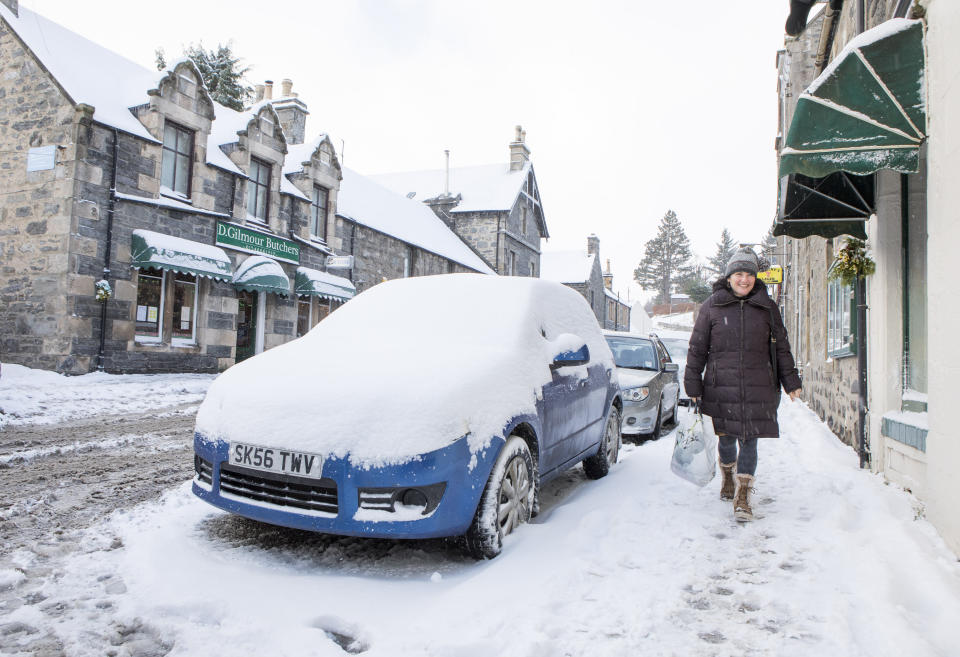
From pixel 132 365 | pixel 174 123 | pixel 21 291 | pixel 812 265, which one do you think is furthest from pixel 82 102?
pixel 812 265

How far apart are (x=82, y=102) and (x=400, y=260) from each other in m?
12.4

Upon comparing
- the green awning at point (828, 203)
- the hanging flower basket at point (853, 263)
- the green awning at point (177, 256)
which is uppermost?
the green awning at point (177, 256)

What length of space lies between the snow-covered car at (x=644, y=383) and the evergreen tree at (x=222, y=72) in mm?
30007

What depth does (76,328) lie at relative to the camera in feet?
39.0

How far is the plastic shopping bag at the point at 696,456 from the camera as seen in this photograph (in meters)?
4.52

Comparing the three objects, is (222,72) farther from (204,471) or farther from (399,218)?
(204,471)

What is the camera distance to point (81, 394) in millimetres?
9984

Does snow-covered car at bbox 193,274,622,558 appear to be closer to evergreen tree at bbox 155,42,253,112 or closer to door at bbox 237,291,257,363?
door at bbox 237,291,257,363

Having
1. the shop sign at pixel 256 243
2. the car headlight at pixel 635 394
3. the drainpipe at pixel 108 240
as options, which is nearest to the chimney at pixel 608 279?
the shop sign at pixel 256 243

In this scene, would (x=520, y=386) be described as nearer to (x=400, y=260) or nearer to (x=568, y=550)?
(x=568, y=550)

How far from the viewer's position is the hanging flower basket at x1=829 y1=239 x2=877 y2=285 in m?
5.59

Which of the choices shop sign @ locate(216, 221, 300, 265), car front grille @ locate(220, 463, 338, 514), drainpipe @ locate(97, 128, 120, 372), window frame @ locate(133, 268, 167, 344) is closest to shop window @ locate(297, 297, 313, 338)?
shop sign @ locate(216, 221, 300, 265)

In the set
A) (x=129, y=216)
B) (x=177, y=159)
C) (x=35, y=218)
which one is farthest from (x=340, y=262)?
(x=35, y=218)

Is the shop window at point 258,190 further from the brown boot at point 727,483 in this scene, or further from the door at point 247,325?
the brown boot at point 727,483
